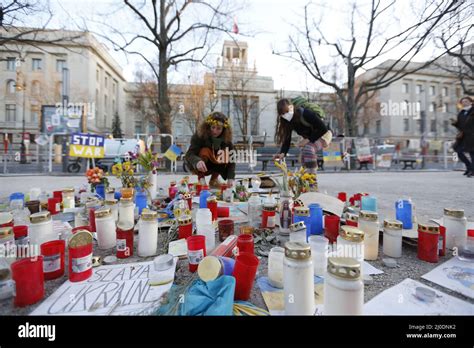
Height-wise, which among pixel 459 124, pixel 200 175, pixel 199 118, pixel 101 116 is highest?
pixel 101 116

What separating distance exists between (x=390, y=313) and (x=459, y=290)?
0.46 meters

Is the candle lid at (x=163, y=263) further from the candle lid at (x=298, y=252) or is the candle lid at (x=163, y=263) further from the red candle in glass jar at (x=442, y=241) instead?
the red candle in glass jar at (x=442, y=241)

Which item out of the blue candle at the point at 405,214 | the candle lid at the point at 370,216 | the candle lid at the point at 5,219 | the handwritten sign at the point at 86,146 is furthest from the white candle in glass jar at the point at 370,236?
the handwritten sign at the point at 86,146

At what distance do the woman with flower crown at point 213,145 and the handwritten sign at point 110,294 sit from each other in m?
2.41

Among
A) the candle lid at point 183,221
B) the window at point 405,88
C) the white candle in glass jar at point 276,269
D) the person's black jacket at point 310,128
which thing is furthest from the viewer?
the window at point 405,88

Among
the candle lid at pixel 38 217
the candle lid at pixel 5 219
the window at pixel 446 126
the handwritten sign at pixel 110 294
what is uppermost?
the window at pixel 446 126

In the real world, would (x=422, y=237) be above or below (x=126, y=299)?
above

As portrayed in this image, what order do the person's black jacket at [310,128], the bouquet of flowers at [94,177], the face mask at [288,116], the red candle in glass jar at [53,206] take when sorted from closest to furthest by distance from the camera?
the red candle in glass jar at [53,206], the bouquet of flowers at [94,177], the person's black jacket at [310,128], the face mask at [288,116]

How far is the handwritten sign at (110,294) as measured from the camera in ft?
3.14

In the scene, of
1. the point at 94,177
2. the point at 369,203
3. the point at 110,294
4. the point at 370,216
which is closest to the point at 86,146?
the point at 94,177
